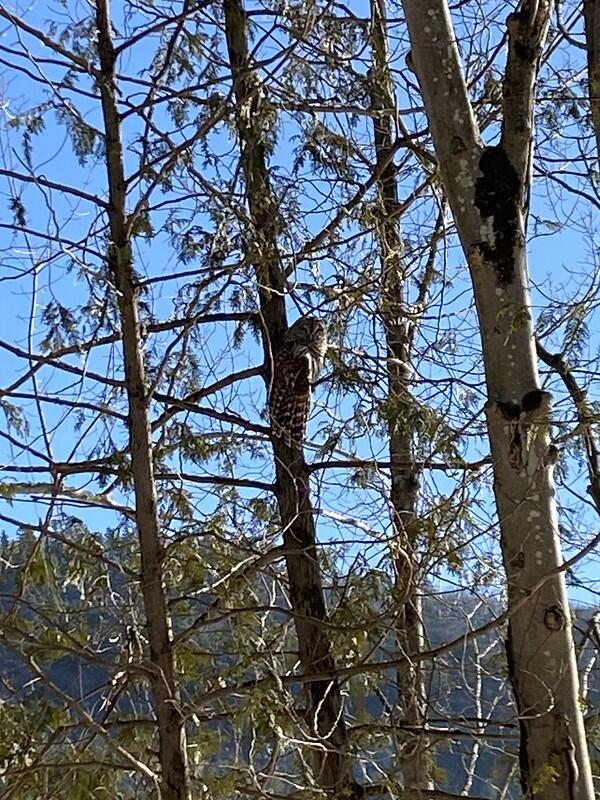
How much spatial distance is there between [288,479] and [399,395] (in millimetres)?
554

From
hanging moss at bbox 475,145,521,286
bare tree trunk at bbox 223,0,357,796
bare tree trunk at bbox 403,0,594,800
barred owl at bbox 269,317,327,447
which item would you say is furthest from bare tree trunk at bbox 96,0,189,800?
hanging moss at bbox 475,145,521,286

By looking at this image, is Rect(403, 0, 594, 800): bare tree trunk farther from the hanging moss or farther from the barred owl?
the barred owl

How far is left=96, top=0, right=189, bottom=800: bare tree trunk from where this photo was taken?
3123 mm

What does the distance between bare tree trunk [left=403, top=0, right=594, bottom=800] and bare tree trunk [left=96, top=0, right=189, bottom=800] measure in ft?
3.31

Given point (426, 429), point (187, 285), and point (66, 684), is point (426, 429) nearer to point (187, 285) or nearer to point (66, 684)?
point (187, 285)

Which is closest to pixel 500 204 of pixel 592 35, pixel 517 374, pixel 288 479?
pixel 517 374

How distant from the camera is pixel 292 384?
158 inches

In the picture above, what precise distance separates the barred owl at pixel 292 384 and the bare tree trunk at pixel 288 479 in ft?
0.16

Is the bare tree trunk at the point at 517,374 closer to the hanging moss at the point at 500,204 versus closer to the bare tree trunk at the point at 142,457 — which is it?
the hanging moss at the point at 500,204

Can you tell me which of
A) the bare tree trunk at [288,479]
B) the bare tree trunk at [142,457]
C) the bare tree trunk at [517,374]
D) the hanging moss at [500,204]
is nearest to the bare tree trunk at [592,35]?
the bare tree trunk at [517,374]

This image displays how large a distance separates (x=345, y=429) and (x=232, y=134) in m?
1.17

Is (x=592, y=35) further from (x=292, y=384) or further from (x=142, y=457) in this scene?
(x=142, y=457)

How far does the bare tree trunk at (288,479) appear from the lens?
3.58m

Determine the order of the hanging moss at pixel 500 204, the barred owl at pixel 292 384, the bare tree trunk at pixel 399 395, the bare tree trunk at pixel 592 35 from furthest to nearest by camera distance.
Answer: the barred owl at pixel 292 384 → the bare tree trunk at pixel 399 395 → the bare tree trunk at pixel 592 35 → the hanging moss at pixel 500 204
